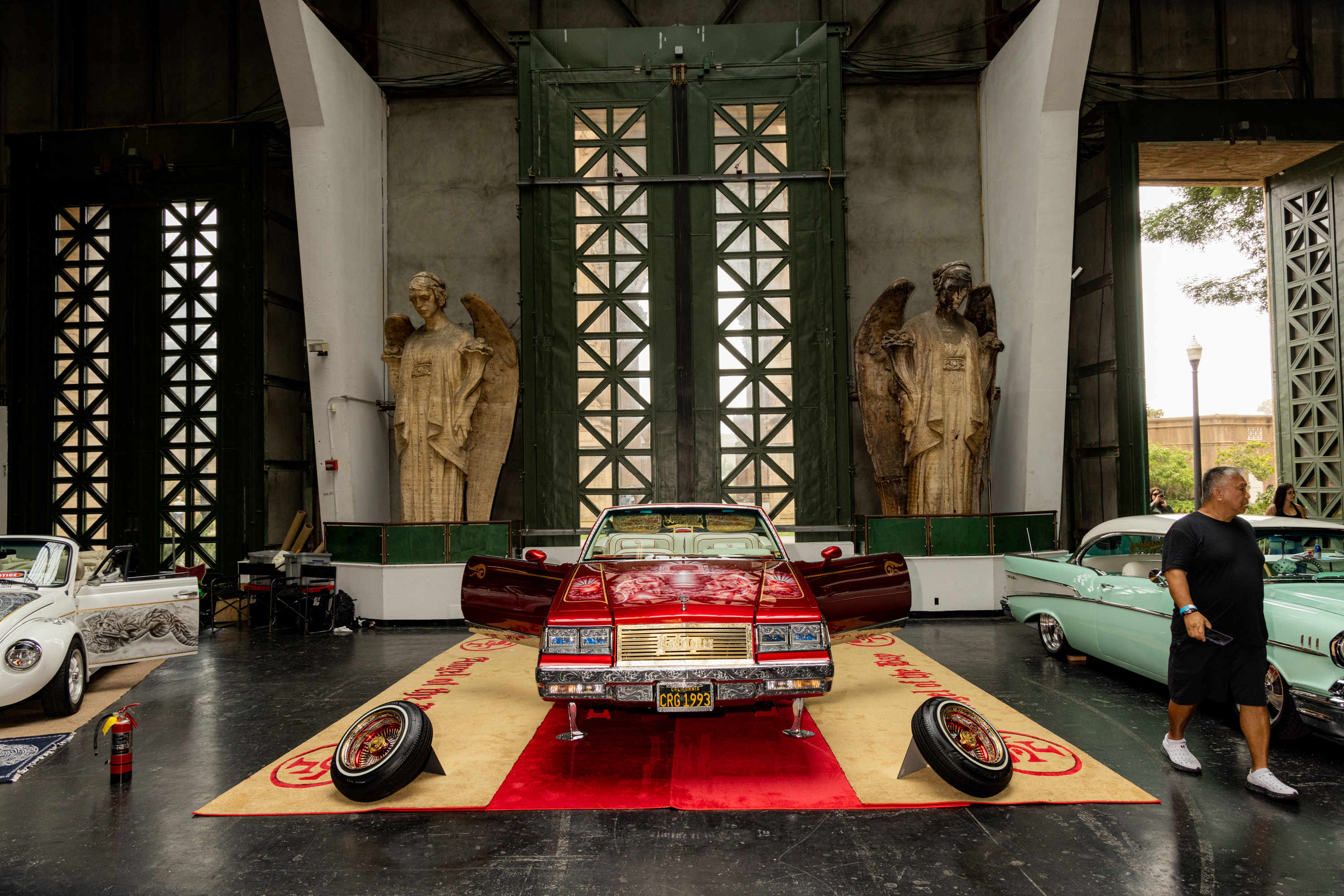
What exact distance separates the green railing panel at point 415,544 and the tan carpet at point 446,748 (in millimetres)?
2640

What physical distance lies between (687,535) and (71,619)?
4.84 m

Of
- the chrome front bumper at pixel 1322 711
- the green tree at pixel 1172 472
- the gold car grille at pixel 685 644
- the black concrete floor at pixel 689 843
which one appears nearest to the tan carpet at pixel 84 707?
the black concrete floor at pixel 689 843

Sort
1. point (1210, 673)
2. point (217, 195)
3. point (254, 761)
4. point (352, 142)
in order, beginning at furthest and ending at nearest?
1. point (217, 195)
2. point (352, 142)
3. point (254, 761)
4. point (1210, 673)

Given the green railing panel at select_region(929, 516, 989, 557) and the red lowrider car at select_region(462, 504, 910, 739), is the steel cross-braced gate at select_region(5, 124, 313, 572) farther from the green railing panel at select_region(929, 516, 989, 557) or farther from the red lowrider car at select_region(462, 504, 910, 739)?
the green railing panel at select_region(929, 516, 989, 557)

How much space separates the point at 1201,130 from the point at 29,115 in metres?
19.0

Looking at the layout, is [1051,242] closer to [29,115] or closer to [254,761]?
[254,761]

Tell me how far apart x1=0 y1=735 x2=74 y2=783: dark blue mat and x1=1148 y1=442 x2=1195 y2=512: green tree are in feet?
106

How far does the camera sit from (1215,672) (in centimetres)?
398

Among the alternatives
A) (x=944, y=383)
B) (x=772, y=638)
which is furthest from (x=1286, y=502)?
(x=772, y=638)

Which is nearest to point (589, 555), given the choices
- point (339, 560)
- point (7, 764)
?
point (7, 764)

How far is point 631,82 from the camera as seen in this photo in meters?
11.3

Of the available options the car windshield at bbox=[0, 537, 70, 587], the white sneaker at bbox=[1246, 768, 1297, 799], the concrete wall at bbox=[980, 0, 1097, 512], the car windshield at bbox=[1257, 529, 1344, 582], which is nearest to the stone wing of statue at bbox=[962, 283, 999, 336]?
the concrete wall at bbox=[980, 0, 1097, 512]

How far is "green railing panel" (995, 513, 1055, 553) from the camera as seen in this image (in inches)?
387

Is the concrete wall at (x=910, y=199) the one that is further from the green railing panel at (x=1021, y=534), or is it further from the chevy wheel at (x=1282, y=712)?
the chevy wheel at (x=1282, y=712)
